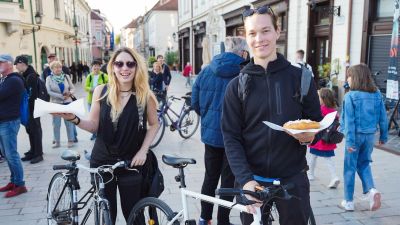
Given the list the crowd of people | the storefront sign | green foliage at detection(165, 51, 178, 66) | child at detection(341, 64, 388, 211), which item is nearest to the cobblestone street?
the crowd of people

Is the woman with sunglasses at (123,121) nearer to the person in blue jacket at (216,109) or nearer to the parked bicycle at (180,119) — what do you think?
the person in blue jacket at (216,109)

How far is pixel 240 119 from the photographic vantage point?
86.1 inches

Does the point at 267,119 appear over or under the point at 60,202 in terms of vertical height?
over

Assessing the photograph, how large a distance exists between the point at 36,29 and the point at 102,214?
19240 mm

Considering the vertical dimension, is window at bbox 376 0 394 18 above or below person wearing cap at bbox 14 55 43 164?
above

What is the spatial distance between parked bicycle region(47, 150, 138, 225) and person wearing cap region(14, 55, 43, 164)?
10.5 ft

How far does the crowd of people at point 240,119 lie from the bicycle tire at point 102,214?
0.59ft

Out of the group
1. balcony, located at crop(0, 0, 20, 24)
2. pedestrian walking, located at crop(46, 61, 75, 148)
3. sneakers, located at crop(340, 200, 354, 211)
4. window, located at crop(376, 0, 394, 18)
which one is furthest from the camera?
balcony, located at crop(0, 0, 20, 24)

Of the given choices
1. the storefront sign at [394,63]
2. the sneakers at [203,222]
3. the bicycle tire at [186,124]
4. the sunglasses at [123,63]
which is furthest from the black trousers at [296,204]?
the storefront sign at [394,63]

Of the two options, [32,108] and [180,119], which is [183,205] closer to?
[32,108]

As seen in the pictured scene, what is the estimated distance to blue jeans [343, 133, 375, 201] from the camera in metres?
4.08

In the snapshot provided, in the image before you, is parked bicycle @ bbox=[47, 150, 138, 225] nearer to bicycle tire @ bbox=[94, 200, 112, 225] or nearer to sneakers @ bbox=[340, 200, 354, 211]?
bicycle tire @ bbox=[94, 200, 112, 225]

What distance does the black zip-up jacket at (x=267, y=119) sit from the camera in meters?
2.12

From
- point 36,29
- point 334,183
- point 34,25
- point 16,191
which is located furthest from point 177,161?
point 36,29
